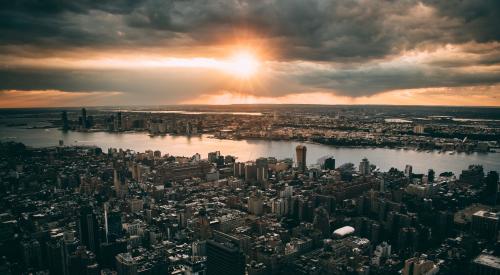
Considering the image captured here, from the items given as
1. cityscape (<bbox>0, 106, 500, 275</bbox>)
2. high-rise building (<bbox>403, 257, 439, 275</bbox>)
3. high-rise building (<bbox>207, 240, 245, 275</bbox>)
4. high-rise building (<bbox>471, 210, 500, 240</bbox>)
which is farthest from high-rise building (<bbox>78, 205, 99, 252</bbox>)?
high-rise building (<bbox>471, 210, 500, 240</bbox>)

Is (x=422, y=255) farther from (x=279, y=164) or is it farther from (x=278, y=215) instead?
(x=279, y=164)

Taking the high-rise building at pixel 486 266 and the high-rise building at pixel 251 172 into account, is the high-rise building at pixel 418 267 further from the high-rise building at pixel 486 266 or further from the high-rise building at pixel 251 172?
the high-rise building at pixel 251 172

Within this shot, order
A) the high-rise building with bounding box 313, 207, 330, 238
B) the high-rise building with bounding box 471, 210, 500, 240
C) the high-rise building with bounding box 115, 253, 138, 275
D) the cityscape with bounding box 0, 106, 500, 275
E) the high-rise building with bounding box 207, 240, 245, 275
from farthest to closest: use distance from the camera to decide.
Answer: the high-rise building with bounding box 313, 207, 330, 238 < the high-rise building with bounding box 471, 210, 500, 240 < the cityscape with bounding box 0, 106, 500, 275 < the high-rise building with bounding box 115, 253, 138, 275 < the high-rise building with bounding box 207, 240, 245, 275

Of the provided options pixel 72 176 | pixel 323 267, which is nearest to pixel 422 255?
pixel 323 267

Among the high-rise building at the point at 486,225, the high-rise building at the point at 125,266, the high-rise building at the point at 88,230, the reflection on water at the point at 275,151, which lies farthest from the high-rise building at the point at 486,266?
the reflection on water at the point at 275,151

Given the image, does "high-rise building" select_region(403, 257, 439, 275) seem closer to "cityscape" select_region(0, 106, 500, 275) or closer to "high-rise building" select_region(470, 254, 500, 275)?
"cityscape" select_region(0, 106, 500, 275)

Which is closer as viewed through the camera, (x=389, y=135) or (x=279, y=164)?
(x=279, y=164)
